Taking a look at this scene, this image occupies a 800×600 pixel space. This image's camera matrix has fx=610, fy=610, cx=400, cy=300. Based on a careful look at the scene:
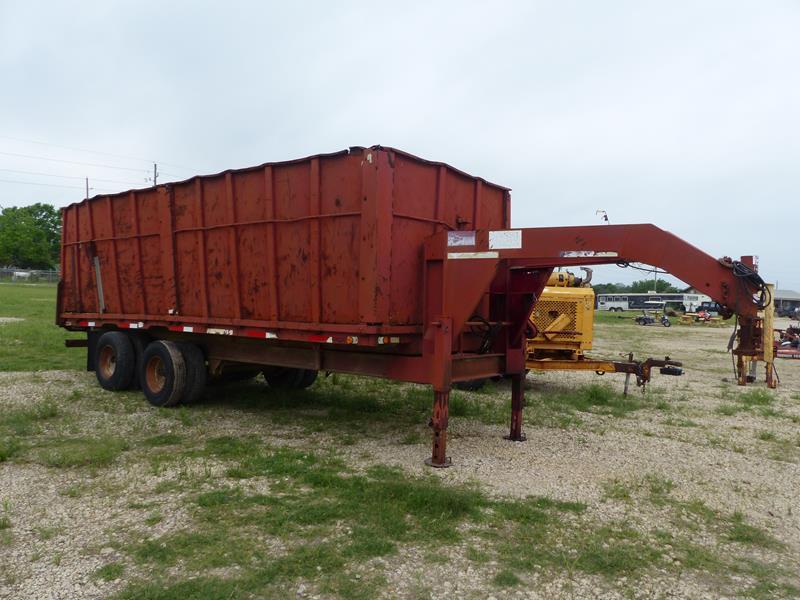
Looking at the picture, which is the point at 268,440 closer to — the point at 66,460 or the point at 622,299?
the point at 66,460

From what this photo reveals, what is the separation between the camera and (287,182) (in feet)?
22.5

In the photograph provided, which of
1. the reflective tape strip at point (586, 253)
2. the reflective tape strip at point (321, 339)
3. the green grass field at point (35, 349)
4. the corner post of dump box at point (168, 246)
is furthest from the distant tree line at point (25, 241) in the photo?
the reflective tape strip at point (586, 253)

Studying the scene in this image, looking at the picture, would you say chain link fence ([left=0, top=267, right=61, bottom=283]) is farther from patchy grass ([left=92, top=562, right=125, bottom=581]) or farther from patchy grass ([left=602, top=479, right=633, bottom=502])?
patchy grass ([left=602, top=479, right=633, bottom=502])

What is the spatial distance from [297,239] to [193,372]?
302 centimetres

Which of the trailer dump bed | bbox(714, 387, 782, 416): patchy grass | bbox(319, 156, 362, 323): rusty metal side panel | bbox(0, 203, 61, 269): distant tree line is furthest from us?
bbox(0, 203, 61, 269): distant tree line

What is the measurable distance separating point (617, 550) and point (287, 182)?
193 inches

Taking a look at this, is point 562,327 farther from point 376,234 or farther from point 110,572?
point 110,572

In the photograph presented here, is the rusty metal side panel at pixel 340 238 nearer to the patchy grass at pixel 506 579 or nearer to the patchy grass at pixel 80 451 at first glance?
the patchy grass at pixel 80 451

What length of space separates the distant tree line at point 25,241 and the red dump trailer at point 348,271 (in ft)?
254

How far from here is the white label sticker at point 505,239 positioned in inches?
225

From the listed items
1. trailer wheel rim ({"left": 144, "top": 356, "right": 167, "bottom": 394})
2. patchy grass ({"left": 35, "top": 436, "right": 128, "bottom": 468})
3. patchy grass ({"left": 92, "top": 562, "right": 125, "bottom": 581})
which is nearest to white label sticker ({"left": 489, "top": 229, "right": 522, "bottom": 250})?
patchy grass ({"left": 92, "top": 562, "right": 125, "bottom": 581})

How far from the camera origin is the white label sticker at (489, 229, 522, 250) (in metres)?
5.71

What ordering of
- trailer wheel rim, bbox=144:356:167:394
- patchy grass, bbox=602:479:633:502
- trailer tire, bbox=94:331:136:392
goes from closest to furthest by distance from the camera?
patchy grass, bbox=602:479:633:502
trailer wheel rim, bbox=144:356:167:394
trailer tire, bbox=94:331:136:392

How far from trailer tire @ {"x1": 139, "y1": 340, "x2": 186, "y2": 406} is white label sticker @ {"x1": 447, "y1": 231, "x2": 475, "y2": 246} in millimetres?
4552
